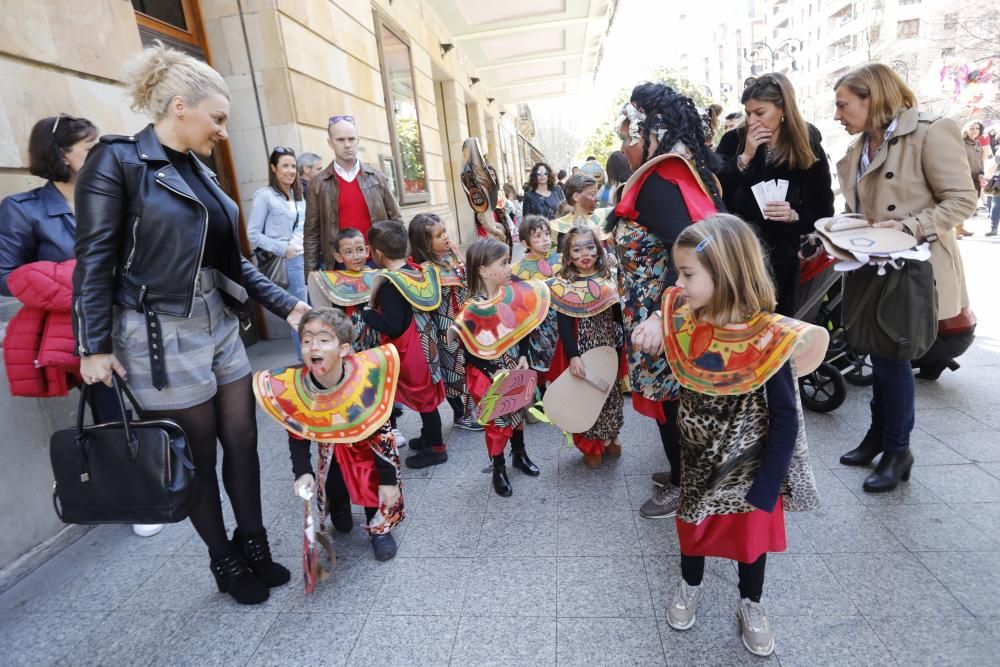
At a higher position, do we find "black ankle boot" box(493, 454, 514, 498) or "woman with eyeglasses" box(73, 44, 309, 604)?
"woman with eyeglasses" box(73, 44, 309, 604)

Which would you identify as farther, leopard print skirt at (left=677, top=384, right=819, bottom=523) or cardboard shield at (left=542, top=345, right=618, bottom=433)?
cardboard shield at (left=542, top=345, right=618, bottom=433)

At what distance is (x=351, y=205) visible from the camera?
439 cm

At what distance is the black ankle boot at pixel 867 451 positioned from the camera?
9.57ft

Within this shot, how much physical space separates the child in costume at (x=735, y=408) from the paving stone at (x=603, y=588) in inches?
7.4

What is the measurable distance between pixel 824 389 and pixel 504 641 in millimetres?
2746

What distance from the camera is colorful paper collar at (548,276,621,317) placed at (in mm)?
2953

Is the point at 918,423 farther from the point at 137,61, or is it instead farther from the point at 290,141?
the point at 290,141

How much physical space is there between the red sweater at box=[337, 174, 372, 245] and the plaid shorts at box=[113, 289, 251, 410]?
2.35 m

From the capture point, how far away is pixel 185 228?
74.7 inches

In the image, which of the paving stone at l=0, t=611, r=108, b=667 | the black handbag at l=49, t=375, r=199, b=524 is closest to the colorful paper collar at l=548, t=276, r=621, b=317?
the black handbag at l=49, t=375, r=199, b=524

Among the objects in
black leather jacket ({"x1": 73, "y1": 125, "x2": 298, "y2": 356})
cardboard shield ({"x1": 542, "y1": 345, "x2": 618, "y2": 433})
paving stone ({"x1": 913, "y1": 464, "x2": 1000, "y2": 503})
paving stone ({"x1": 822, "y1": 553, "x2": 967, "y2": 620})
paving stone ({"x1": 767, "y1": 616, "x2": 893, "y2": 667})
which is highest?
black leather jacket ({"x1": 73, "y1": 125, "x2": 298, "y2": 356})

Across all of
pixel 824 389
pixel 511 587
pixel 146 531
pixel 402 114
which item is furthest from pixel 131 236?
pixel 402 114

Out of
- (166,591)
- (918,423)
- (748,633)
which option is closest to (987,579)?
(748,633)

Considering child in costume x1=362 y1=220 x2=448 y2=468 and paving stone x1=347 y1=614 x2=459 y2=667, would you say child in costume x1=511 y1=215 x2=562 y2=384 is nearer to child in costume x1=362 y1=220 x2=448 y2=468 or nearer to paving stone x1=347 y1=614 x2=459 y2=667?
child in costume x1=362 y1=220 x2=448 y2=468
